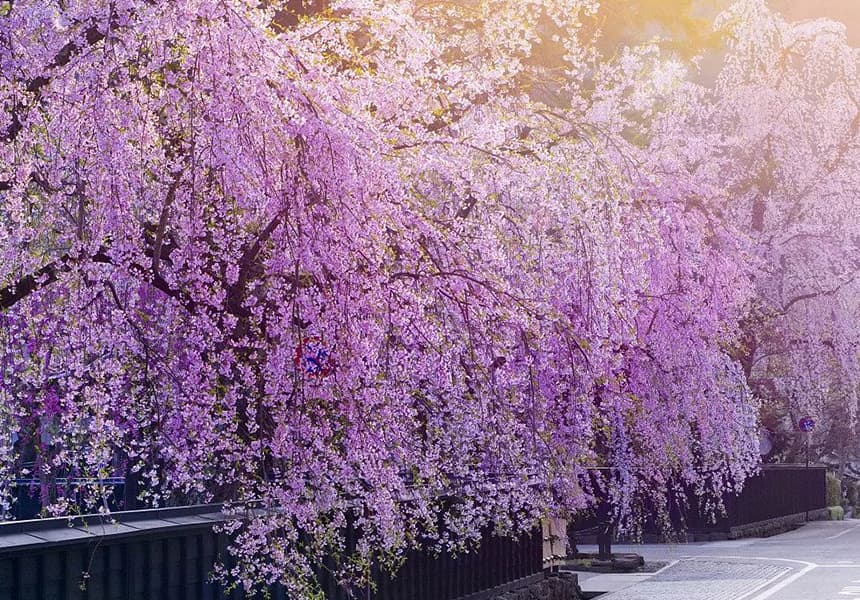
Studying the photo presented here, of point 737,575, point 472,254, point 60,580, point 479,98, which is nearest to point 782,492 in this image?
point 737,575

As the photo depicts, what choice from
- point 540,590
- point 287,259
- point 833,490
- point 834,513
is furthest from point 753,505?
point 287,259

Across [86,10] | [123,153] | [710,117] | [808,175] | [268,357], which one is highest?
[710,117]

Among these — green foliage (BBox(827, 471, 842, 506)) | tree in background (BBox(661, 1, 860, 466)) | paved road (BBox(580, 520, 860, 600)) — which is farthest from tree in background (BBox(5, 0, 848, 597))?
green foliage (BBox(827, 471, 842, 506))

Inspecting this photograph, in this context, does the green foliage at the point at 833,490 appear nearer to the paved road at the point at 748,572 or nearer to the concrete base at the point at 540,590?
the paved road at the point at 748,572

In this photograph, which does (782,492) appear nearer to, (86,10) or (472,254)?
(472,254)

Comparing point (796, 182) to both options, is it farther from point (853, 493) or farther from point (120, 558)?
point (120, 558)

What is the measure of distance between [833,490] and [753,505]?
1345cm

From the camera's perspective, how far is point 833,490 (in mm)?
49000

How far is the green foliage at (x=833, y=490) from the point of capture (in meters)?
48.5

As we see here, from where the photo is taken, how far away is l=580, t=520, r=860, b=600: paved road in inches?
810

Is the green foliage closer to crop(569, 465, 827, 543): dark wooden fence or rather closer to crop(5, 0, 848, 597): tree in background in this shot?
crop(569, 465, 827, 543): dark wooden fence

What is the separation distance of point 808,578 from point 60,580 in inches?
657

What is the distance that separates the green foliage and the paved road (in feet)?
44.9

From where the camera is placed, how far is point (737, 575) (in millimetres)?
24031
